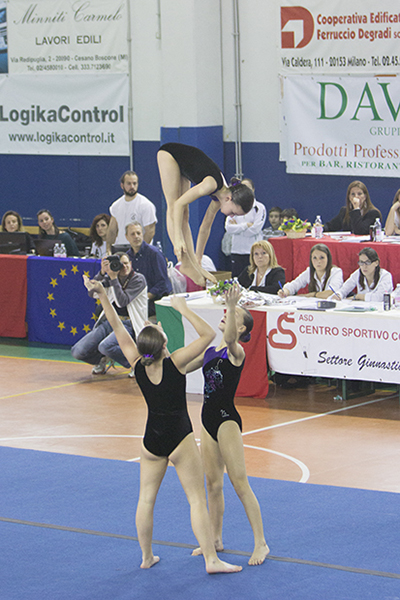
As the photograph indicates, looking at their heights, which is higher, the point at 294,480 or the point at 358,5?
the point at 358,5

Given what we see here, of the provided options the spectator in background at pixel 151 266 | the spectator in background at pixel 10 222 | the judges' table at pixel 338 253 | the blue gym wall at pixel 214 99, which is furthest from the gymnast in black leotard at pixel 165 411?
the blue gym wall at pixel 214 99

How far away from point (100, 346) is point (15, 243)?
294 centimetres

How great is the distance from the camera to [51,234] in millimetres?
12016

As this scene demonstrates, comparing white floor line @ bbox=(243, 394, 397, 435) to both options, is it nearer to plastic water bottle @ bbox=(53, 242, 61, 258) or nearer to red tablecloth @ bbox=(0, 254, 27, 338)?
plastic water bottle @ bbox=(53, 242, 61, 258)

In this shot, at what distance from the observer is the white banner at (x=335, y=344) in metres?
8.09

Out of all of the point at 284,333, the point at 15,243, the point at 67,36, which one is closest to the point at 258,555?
the point at 284,333

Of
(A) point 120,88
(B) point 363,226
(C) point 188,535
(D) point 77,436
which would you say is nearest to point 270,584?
(C) point 188,535

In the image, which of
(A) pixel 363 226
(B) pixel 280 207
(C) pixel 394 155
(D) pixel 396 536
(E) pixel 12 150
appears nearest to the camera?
(D) pixel 396 536

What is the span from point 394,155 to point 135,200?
349 cm

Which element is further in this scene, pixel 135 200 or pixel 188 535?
pixel 135 200

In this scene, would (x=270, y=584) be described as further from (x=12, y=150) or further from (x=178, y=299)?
(x=12, y=150)

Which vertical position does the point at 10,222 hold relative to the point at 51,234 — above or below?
above

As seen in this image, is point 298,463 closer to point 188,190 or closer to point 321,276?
point 321,276

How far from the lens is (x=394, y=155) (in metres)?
11.8
